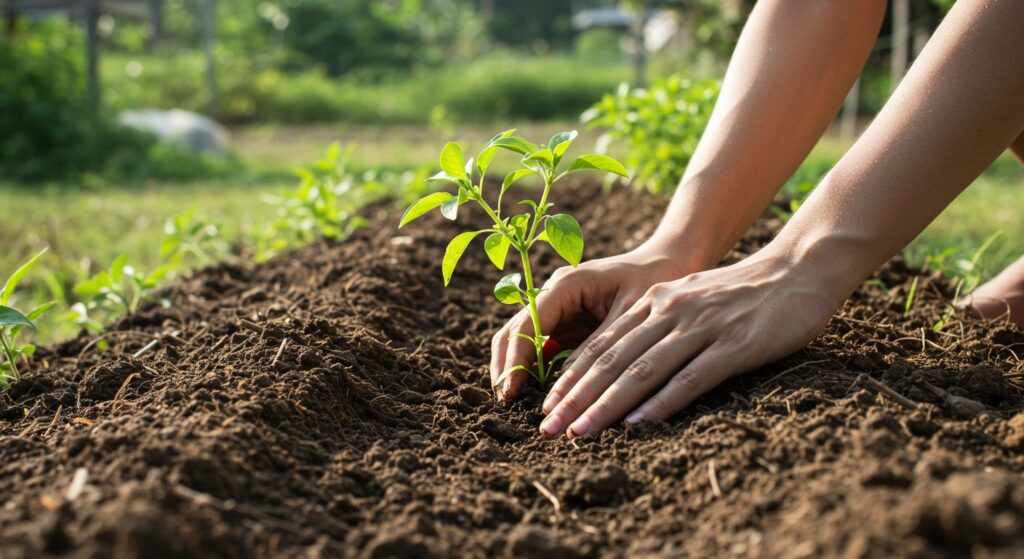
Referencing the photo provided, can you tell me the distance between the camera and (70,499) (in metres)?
1.31

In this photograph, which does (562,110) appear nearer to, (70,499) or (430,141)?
(430,141)

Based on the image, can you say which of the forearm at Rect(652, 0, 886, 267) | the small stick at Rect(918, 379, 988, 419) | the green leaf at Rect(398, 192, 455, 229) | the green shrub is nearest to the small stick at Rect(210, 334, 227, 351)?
the green leaf at Rect(398, 192, 455, 229)

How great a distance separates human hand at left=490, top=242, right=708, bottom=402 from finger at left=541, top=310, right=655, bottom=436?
5.1 inches

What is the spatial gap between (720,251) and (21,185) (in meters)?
6.36

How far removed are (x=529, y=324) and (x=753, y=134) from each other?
776 mm

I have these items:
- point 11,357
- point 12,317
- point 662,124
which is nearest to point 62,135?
Answer: point 662,124

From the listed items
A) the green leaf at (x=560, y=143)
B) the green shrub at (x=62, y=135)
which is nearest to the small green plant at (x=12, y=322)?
the green leaf at (x=560, y=143)

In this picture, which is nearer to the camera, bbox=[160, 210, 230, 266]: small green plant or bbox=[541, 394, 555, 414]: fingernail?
bbox=[541, 394, 555, 414]: fingernail

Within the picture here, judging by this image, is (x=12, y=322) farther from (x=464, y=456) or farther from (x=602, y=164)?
(x=602, y=164)

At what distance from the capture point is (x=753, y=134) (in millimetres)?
2295

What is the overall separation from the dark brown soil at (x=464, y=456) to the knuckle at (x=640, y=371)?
0.34 feet

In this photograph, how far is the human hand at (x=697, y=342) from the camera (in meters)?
1.75

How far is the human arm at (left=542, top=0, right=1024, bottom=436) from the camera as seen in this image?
1.72m

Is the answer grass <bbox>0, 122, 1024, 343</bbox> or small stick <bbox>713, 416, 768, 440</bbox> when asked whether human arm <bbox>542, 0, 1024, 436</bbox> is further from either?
grass <bbox>0, 122, 1024, 343</bbox>
